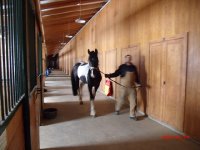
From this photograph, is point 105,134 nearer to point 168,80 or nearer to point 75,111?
point 168,80

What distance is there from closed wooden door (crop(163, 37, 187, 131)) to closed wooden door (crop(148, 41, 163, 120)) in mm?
171

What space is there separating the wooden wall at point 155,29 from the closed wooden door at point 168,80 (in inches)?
4.7

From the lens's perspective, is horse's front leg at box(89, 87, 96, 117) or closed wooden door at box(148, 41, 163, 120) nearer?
closed wooden door at box(148, 41, 163, 120)

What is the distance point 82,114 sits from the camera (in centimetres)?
Answer: 446

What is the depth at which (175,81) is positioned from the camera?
331 centimetres

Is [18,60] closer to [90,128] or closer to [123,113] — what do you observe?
[90,128]

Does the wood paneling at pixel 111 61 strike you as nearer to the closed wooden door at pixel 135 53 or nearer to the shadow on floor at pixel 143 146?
the closed wooden door at pixel 135 53

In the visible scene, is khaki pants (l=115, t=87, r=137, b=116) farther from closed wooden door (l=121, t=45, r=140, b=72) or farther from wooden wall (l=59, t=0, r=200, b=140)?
closed wooden door (l=121, t=45, r=140, b=72)

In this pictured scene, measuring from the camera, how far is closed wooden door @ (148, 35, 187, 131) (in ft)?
10.3

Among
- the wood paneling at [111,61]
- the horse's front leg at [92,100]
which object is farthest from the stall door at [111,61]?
the horse's front leg at [92,100]

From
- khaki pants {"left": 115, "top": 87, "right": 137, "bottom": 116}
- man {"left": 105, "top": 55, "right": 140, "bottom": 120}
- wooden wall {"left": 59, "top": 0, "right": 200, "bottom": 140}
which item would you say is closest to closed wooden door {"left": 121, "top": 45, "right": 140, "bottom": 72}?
wooden wall {"left": 59, "top": 0, "right": 200, "bottom": 140}

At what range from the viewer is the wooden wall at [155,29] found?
2.86m

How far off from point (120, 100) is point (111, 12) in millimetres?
3560

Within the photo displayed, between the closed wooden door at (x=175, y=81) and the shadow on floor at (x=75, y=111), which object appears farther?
the shadow on floor at (x=75, y=111)
